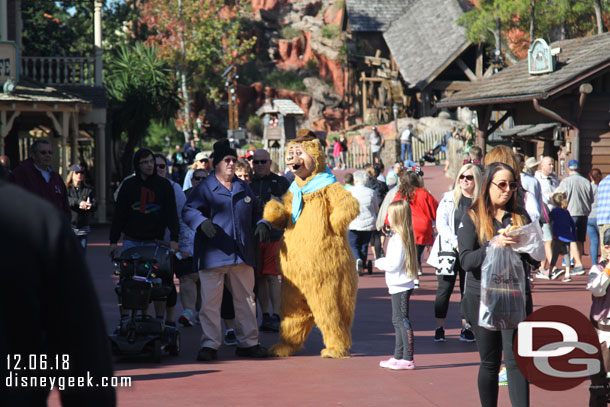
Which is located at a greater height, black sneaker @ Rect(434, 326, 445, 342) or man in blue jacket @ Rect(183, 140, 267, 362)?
man in blue jacket @ Rect(183, 140, 267, 362)

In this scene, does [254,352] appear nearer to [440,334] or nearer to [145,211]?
[145,211]

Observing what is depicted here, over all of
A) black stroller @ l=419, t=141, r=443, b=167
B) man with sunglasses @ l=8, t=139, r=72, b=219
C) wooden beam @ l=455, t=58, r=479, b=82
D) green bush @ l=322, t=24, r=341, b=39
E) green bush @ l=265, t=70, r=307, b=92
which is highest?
green bush @ l=322, t=24, r=341, b=39

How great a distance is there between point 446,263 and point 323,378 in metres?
2.30

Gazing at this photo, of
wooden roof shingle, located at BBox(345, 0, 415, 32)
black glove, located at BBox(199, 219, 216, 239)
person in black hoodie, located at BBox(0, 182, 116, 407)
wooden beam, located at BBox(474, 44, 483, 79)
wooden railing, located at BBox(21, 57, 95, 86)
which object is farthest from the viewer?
wooden roof shingle, located at BBox(345, 0, 415, 32)

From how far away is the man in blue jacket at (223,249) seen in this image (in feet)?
25.4

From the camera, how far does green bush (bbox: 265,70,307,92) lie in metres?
59.3

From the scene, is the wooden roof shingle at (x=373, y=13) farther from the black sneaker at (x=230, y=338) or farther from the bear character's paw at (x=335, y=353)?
the bear character's paw at (x=335, y=353)

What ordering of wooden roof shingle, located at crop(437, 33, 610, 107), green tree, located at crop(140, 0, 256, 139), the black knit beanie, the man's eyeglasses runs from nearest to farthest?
the man's eyeglasses → the black knit beanie → wooden roof shingle, located at crop(437, 33, 610, 107) → green tree, located at crop(140, 0, 256, 139)

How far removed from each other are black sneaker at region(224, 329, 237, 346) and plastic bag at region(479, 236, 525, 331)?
3901 mm

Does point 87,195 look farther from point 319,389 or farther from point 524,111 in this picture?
point 524,111

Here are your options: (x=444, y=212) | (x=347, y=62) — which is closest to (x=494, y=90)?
(x=444, y=212)

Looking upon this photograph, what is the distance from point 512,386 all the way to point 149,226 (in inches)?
155

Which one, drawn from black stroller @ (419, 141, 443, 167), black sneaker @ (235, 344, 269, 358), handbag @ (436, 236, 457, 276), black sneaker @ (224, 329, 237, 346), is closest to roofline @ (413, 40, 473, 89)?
black stroller @ (419, 141, 443, 167)

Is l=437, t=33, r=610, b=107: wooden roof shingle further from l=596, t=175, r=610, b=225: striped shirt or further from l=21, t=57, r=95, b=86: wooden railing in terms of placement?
l=21, t=57, r=95, b=86: wooden railing
